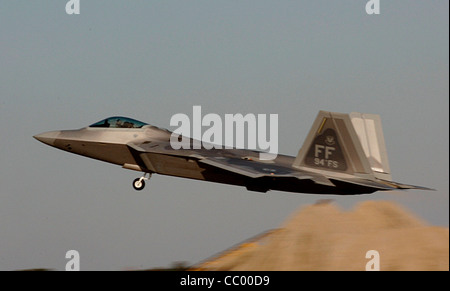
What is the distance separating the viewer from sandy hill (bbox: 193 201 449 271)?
31.8 m

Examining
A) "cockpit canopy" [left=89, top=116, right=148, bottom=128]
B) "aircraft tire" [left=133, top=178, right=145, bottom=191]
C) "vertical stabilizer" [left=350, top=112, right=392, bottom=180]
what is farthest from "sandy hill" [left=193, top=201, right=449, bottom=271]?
"cockpit canopy" [left=89, top=116, right=148, bottom=128]

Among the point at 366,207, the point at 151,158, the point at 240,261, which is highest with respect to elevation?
the point at 151,158

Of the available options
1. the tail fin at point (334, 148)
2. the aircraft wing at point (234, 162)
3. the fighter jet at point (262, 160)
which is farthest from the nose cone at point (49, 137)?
the tail fin at point (334, 148)

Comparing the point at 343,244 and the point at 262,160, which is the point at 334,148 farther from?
the point at 343,244

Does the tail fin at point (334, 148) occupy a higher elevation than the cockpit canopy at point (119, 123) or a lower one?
lower

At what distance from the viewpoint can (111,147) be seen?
3200cm

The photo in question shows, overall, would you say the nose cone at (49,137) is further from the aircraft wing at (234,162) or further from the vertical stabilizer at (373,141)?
the vertical stabilizer at (373,141)

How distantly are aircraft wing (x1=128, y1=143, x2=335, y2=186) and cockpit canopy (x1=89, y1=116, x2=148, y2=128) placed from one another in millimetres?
1159

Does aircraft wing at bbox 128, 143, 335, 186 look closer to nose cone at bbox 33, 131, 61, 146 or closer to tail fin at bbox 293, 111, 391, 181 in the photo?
tail fin at bbox 293, 111, 391, 181

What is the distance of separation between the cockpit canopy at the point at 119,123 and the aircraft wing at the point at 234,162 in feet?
3.80

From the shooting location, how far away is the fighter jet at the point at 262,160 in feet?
92.9

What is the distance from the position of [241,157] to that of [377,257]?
6772 millimetres
